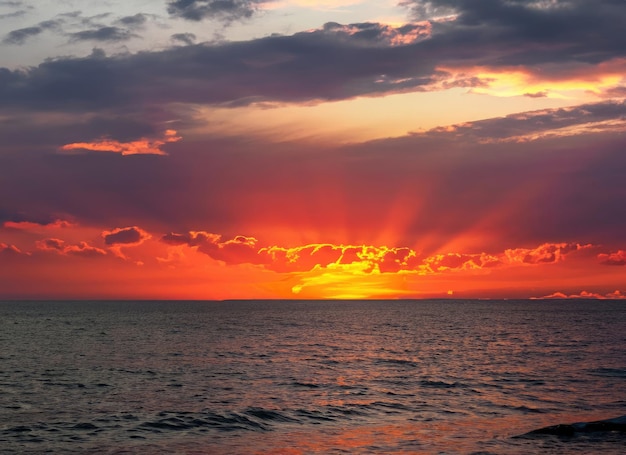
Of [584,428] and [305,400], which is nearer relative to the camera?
[584,428]

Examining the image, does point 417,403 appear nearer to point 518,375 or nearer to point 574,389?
point 574,389

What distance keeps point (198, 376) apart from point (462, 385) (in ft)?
86.2

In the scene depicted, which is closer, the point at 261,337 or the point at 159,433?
the point at 159,433

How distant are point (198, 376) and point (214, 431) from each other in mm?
27381

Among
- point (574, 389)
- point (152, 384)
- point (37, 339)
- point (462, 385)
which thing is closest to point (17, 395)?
point (152, 384)

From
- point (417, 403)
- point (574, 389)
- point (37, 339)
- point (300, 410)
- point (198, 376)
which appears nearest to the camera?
point (300, 410)

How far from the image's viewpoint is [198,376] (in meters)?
68.1

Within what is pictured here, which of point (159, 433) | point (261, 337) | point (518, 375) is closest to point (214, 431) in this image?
point (159, 433)

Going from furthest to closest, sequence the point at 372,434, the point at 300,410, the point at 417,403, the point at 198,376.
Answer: the point at 198,376 < the point at 417,403 < the point at 300,410 < the point at 372,434

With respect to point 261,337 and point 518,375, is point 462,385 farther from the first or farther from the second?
point 261,337

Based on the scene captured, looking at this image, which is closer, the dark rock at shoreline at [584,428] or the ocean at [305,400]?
the ocean at [305,400]

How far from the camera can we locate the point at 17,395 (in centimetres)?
5441

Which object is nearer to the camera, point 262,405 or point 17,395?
point 262,405

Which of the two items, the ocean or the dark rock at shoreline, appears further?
the dark rock at shoreline
